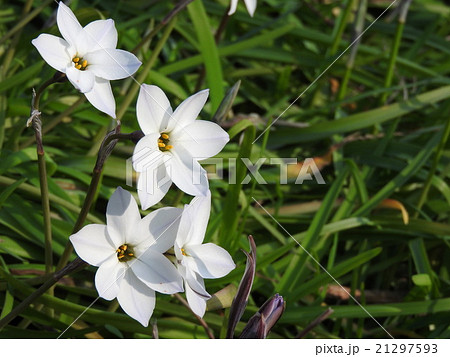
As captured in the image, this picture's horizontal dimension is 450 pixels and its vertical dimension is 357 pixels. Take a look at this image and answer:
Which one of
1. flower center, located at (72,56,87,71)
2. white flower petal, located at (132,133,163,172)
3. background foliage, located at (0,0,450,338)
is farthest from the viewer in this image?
background foliage, located at (0,0,450,338)

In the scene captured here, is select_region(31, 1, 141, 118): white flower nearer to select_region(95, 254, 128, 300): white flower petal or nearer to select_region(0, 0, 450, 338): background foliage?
select_region(95, 254, 128, 300): white flower petal

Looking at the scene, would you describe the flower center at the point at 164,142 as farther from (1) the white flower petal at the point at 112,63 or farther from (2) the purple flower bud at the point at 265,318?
(2) the purple flower bud at the point at 265,318

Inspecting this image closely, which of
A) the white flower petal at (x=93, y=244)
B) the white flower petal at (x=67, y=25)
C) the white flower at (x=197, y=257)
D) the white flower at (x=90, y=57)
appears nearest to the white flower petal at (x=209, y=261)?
the white flower at (x=197, y=257)

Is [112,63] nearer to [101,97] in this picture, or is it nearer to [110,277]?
[101,97]

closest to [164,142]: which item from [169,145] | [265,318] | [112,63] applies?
[169,145]

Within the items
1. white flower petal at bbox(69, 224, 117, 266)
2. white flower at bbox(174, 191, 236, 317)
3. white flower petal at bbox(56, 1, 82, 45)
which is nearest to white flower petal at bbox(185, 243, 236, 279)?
white flower at bbox(174, 191, 236, 317)

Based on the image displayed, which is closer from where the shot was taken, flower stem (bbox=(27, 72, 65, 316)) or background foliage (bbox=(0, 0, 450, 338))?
flower stem (bbox=(27, 72, 65, 316))
